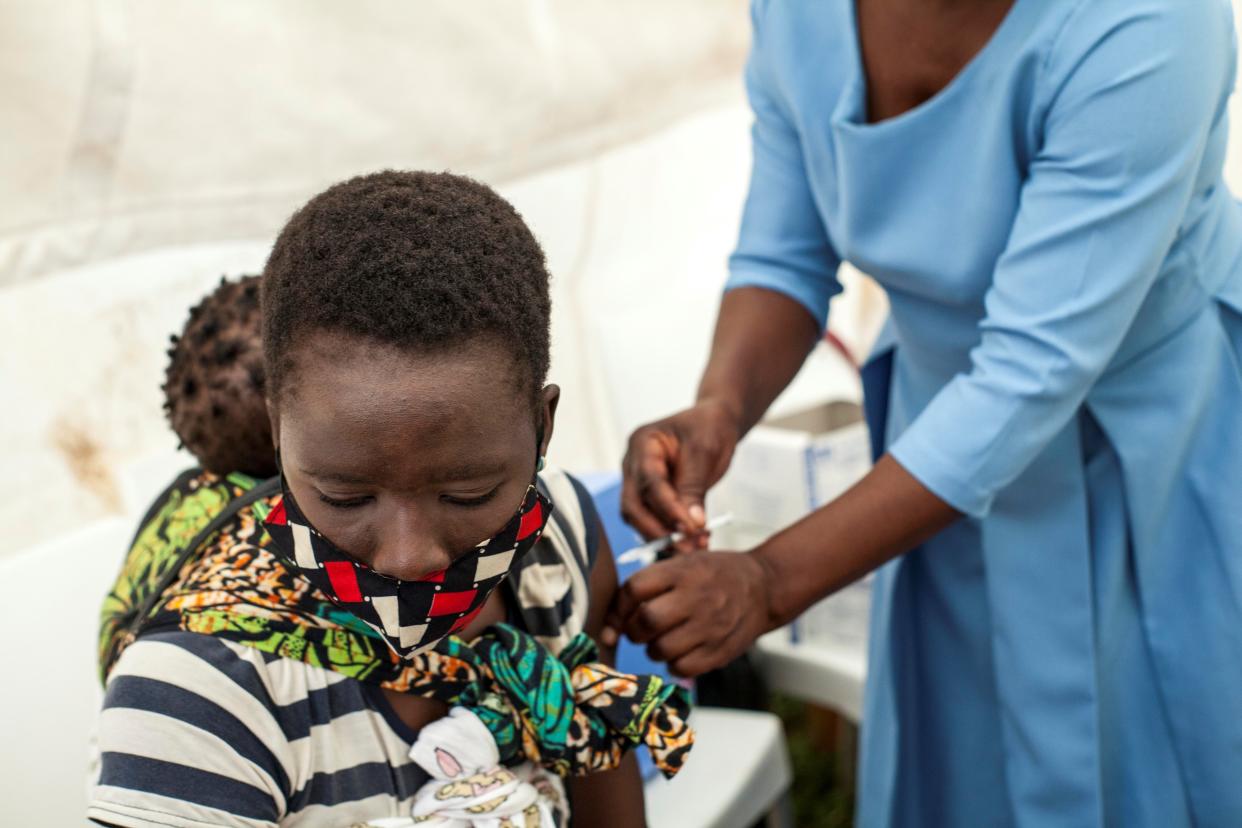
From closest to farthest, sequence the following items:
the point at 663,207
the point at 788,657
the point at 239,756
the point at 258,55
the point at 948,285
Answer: the point at 239,756, the point at 948,285, the point at 258,55, the point at 788,657, the point at 663,207

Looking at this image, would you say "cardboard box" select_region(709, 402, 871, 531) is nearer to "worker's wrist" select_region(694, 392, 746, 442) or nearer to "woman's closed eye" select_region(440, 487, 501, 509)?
"worker's wrist" select_region(694, 392, 746, 442)

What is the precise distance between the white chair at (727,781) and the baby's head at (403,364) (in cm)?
105

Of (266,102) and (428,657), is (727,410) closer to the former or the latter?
(428,657)

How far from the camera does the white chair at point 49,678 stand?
142 cm

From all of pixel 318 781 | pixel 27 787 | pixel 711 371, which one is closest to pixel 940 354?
pixel 711 371

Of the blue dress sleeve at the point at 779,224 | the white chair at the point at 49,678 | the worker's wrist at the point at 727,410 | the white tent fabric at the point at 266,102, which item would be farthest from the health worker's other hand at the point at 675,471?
the white tent fabric at the point at 266,102

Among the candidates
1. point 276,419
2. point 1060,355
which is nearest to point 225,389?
point 276,419

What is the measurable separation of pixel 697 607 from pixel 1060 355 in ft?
1.41

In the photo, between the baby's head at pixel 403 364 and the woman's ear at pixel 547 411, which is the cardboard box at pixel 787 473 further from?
the baby's head at pixel 403 364

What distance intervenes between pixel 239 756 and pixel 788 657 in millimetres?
1535

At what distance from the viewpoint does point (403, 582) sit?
861 millimetres

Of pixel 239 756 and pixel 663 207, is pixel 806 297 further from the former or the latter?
pixel 663 207

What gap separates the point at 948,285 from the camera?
1.22 metres

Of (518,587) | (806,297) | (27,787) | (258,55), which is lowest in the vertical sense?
(27,787)
